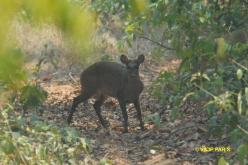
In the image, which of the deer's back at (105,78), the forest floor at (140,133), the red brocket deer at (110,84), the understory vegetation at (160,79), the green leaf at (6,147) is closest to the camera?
the understory vegetation at (160,79)

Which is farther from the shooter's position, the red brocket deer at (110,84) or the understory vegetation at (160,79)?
the red brocket deer at (110,84)

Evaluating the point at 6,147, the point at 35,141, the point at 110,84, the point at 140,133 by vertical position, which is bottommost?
the point at 140,133

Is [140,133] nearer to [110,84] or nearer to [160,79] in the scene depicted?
[110,84]

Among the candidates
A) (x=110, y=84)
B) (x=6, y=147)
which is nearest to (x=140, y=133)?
(x=110, y=84)

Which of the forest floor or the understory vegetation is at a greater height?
the understory vegetation

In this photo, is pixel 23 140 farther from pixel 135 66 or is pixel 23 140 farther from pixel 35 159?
pixel 135 66

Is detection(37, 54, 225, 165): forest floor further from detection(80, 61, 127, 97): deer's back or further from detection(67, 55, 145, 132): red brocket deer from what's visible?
detection(80, 61, 127, 97): deer's back

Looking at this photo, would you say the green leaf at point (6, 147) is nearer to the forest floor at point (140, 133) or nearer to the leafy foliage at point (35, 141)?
the leafy foliage at point (35, 141)

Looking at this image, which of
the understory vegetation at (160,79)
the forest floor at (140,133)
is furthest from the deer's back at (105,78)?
the understory vegetation at (160,79)

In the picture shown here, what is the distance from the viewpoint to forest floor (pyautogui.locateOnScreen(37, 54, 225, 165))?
19.4 ft

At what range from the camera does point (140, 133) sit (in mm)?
7238

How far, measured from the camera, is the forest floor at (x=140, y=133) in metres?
5.91

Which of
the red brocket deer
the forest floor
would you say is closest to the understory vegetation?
the forest floor

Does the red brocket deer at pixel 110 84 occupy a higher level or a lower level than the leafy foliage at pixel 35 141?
lower
